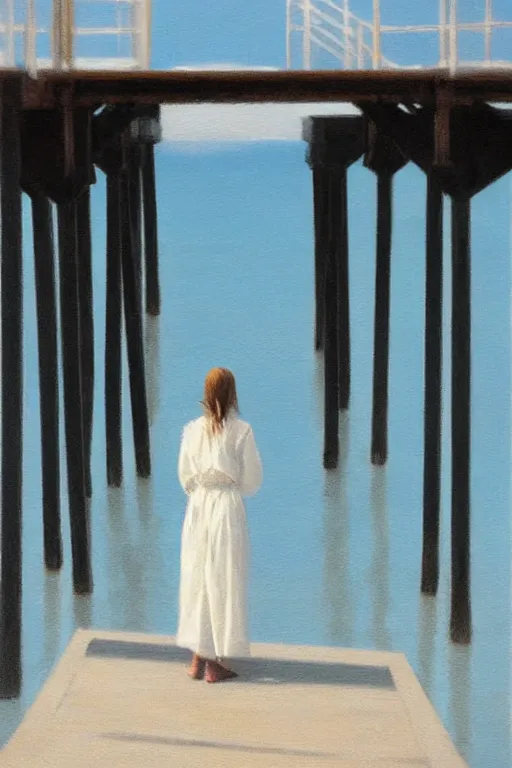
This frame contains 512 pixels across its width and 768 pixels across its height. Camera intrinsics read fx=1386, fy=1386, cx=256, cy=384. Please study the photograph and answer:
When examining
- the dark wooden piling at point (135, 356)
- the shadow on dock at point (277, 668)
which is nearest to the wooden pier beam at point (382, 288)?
the dark wooden piling at point (135, 356)

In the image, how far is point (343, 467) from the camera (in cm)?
1112

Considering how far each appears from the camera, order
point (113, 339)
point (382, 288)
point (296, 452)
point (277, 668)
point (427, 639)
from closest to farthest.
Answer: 1. point (277, 668)
2. point (427, 639)
3. point (113, 339)
4. point (382, 288)
5. point (296, 452)

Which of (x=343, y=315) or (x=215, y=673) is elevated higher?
(x=343, y=315)

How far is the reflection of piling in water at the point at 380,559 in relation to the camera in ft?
26.7

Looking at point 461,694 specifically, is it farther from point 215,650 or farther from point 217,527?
point 217,527

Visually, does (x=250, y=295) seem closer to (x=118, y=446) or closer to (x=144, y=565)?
(x=118, y=446)

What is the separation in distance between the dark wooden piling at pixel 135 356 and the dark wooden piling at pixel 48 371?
1.99 m

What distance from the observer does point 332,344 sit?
11.1 meters

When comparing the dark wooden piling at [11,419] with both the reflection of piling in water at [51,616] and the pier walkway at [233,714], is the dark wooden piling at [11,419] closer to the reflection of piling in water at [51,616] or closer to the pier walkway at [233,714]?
the pier walkway at [233,714]

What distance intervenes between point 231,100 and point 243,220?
6489 millimetres

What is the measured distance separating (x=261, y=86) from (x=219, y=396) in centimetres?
222

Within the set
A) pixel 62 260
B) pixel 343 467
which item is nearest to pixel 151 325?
pixel 343 467

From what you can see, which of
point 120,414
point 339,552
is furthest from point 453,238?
point 120,414

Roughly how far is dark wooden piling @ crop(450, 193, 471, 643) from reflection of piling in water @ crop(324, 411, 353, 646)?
2.57 feet
